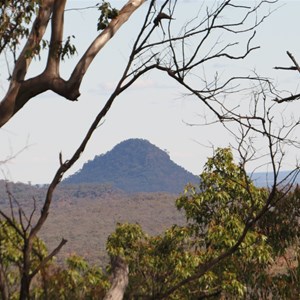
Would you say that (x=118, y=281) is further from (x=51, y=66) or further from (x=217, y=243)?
(x=217, y=243)

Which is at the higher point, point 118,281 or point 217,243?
point 217,243

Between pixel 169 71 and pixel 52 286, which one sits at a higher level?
pixel 169 71

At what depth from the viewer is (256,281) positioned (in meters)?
17.8

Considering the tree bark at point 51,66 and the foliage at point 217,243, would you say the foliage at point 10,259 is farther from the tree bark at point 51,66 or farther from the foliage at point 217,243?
the foliage at point 217,243

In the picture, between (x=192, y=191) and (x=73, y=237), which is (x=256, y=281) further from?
(x=73, y=237)

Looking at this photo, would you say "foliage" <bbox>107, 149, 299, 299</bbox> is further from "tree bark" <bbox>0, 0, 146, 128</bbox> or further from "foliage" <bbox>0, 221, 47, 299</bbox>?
"tree bark" <bbox>0, 0, 146, 128</bbox>

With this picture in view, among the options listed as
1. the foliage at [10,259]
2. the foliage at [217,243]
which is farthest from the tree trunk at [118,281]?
the foliage at [217,243]

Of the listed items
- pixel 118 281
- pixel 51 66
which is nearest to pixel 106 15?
pixel 51 66

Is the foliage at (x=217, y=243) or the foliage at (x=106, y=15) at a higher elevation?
the foliage at (x=106, y=15)

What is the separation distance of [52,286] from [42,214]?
1.28ft

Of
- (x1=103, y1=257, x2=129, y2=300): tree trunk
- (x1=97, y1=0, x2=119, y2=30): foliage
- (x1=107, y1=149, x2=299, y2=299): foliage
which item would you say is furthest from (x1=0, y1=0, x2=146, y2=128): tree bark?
(x1=107, y1=149, x2=299, y2=299): foliage

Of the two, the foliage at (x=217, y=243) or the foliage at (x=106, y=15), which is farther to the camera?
the foliage at (x=217, y=243)

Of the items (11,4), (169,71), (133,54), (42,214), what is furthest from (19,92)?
(42,214)

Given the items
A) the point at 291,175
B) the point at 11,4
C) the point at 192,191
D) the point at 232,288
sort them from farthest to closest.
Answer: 1. the point at 192,191
2. the point at 232,288
3. the point at 11,4
4. the point at 291,175
